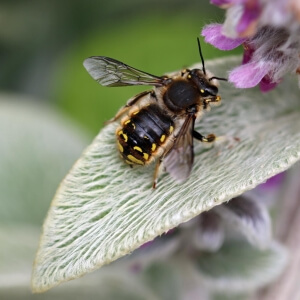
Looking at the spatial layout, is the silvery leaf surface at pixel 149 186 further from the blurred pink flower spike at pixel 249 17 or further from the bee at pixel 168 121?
the blurred pink flower spike at pixel 249 17

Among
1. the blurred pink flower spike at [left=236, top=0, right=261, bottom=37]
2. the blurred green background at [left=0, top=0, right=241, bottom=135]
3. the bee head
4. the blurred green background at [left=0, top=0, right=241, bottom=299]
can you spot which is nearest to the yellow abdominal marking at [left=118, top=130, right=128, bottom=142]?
the bee head

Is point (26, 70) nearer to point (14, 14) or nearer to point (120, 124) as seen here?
point (14, 14)

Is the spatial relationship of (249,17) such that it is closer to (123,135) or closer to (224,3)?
(224,3)

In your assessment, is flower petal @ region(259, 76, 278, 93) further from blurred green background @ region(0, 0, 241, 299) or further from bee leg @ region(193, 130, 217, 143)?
blurred green background @ region(0, 0, 241, 299)

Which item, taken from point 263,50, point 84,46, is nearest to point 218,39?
point 263,50

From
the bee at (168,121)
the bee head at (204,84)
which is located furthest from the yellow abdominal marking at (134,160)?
the bee head at (204,84)

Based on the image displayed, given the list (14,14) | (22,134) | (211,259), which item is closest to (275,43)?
(211,259)

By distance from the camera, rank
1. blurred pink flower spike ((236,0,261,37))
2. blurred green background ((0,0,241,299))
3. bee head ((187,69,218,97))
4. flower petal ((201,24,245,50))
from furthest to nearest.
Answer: blurred green background ((0,0,241,299))
bee head ((187,69,218,97))
flower petal ((201,24,245,50))
blurred pink flower spike ((236,0,261,37))

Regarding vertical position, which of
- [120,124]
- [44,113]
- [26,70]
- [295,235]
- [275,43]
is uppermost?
[275,43]
